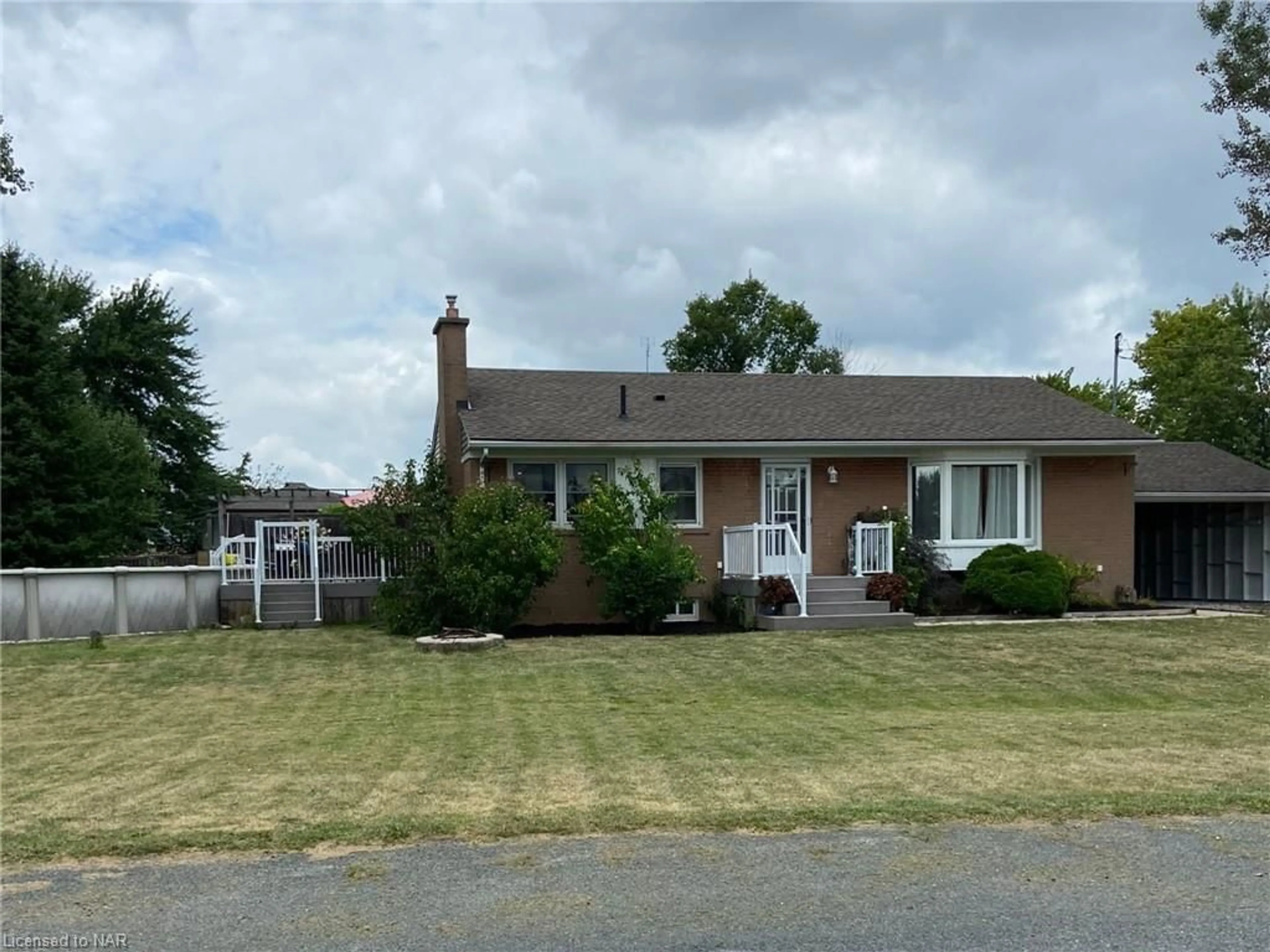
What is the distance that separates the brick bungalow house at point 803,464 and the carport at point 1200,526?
225cm

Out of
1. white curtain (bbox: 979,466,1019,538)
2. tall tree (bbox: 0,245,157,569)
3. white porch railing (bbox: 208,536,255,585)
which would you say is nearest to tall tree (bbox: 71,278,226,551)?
tall tree (bbox: 0,245,157,569)

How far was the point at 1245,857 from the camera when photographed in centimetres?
553

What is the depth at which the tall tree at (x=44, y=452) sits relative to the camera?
27.6 meters

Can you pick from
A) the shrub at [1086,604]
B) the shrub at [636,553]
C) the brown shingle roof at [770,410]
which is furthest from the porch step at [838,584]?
the shrub at [1086,604]

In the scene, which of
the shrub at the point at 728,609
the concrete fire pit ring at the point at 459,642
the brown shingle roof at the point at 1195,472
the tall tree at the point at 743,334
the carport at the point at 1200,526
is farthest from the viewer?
the tall tree at the point at 743,334

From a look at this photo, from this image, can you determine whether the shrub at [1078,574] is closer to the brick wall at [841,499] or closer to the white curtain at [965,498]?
the white curtain at [965,498]

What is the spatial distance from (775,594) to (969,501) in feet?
15.4

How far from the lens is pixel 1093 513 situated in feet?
67.8

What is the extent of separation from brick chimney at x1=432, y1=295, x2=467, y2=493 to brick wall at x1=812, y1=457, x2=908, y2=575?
635 cm

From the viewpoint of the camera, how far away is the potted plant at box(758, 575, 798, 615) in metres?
17.6

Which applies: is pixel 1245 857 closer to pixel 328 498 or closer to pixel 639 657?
pixel 639 657

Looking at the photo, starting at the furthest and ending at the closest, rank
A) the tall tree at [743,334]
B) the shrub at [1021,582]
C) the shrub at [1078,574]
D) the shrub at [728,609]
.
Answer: the tall tree at [743,334]
the shrub at [1078,574]
the shrub at [1021,582]
the shrub at [728,609]

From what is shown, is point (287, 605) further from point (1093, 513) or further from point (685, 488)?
point (1093, 513)

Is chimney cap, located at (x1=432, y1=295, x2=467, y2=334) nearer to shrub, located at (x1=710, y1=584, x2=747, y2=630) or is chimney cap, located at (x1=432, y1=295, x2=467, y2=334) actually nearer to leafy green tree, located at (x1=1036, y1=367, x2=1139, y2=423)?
shrub, located at (x1=710, y1=584, x2=747, y2=630)
